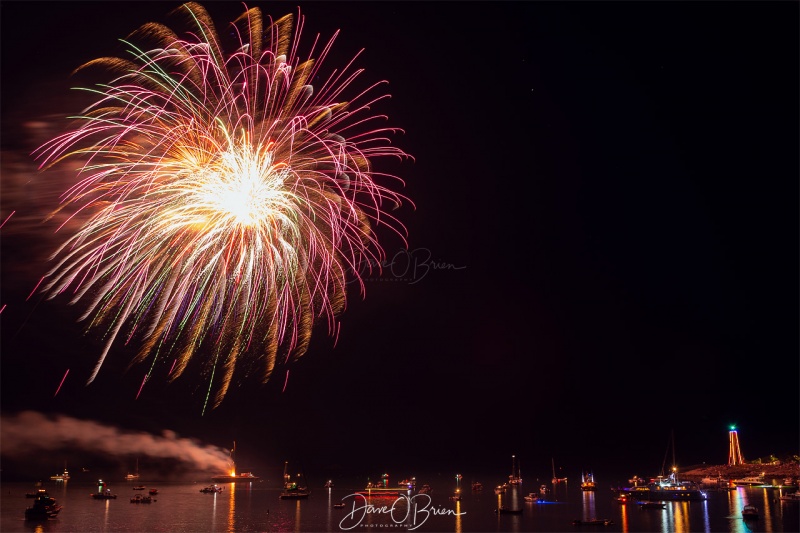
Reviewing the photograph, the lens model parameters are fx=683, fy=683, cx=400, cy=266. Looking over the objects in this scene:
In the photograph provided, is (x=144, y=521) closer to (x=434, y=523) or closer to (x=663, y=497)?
(x=434, y=523)

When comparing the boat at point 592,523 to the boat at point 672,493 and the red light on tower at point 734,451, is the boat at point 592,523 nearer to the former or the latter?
the boat at point 672,493

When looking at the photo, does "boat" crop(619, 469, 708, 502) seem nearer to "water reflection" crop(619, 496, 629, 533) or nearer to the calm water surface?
the calm water surface

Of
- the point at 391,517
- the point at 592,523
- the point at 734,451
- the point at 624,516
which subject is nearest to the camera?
the point at 592,523

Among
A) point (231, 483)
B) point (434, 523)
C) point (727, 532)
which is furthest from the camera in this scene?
point (231, 483)

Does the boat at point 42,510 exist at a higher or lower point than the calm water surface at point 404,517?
higher

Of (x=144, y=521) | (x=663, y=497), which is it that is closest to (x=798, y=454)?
(x=663, y=497)

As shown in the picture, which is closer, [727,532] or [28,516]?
[727,532]

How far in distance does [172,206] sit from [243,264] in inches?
144

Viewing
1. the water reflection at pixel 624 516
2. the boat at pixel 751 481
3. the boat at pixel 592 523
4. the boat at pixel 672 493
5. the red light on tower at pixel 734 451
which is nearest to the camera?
the water reflection at pixel 624 516

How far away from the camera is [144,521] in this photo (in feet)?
195

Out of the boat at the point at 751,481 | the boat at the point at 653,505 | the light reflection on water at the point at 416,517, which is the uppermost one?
the light reflection on water at the point at 416,517

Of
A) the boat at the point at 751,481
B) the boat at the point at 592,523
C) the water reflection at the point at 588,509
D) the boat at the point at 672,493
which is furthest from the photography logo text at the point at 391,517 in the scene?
the boat at the point at 751,481

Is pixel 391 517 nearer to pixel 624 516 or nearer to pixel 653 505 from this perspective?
pixel 624 516

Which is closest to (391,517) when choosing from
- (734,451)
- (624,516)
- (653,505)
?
(624,516)
